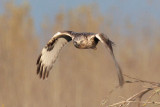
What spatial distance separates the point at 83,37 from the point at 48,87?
5634 millimetres

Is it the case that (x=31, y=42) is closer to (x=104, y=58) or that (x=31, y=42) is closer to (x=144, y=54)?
(x=104, y=58)

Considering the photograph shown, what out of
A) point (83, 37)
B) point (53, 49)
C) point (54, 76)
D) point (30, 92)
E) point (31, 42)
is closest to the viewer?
point (83, 37)

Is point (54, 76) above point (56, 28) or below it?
below

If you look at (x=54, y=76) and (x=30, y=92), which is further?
(x=54, y=76)

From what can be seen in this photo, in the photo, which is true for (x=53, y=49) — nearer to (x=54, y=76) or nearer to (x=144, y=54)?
(x=54, y=76)

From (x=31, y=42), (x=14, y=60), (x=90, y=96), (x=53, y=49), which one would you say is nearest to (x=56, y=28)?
(x=31, y=42)

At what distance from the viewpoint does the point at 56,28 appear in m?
12.5

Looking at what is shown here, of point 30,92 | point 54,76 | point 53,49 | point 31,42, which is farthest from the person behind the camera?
point 31,42

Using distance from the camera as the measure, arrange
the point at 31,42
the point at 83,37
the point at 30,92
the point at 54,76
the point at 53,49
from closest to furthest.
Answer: the point at 83,37
the point at 53,49
the point at 30,92
the point at 54,76
the point at 31,42

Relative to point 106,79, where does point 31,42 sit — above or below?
above

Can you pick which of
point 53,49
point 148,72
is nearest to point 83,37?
point 53,49

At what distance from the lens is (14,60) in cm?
1159

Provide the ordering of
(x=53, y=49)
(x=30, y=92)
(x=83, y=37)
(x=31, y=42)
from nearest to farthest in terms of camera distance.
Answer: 1. (x=83, y=37)
2. (x=53, y=49)
3. (x=30, y=92)
4. (x=31, y=42)

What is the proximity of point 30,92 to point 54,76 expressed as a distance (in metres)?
0.92
